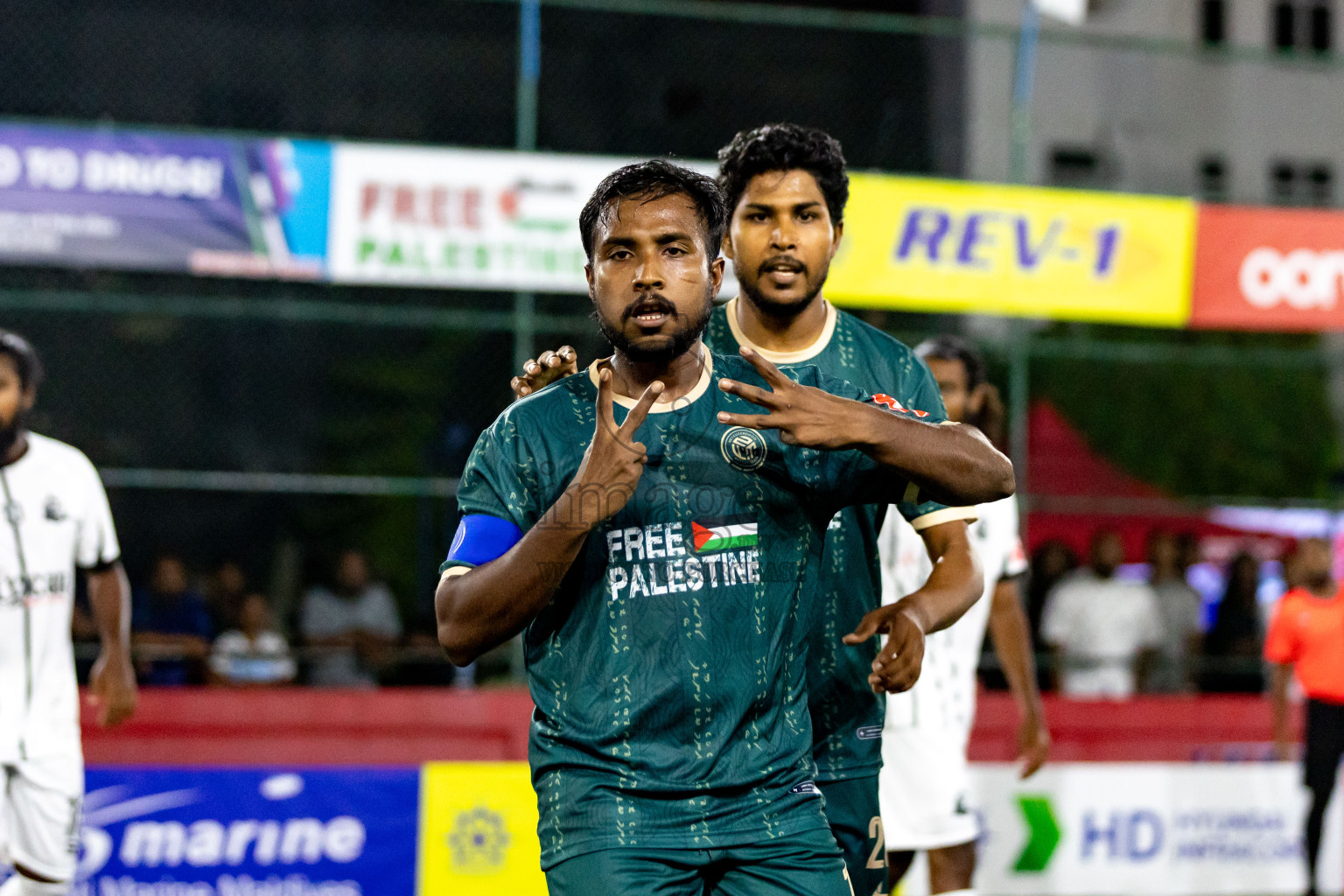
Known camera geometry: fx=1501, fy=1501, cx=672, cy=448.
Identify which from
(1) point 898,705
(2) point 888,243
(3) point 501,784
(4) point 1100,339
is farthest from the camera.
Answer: (4) point 1100,339

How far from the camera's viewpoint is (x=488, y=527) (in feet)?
8.34

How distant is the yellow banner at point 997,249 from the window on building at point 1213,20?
71.5 feet

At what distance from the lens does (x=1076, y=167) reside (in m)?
27.1

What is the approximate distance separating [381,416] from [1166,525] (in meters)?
15.6

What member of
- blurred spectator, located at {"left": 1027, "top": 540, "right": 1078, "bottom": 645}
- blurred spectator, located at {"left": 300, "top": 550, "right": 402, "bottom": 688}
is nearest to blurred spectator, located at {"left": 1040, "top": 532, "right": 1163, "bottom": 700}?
blurred spectator, located at {"left": 1027, "top": 540, "right": 1078, "bottom": 645}

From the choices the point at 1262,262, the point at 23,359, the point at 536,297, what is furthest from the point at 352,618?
the point at 536,297

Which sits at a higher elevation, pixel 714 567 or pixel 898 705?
pixel 714 567

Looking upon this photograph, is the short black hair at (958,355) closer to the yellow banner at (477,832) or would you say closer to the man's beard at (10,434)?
the yellow banner at (477,832)

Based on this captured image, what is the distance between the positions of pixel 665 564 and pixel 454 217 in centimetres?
588

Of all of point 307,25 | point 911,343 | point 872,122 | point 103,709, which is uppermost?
point 307,25

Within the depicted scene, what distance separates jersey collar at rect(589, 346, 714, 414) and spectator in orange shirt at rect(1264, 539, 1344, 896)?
5.94 meters

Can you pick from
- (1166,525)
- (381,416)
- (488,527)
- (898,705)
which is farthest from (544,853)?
(381,416)

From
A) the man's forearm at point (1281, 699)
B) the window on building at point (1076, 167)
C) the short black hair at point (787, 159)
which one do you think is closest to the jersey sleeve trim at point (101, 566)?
the short black hair at point (787, 159)

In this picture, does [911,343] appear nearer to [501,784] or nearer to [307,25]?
[501,784]
